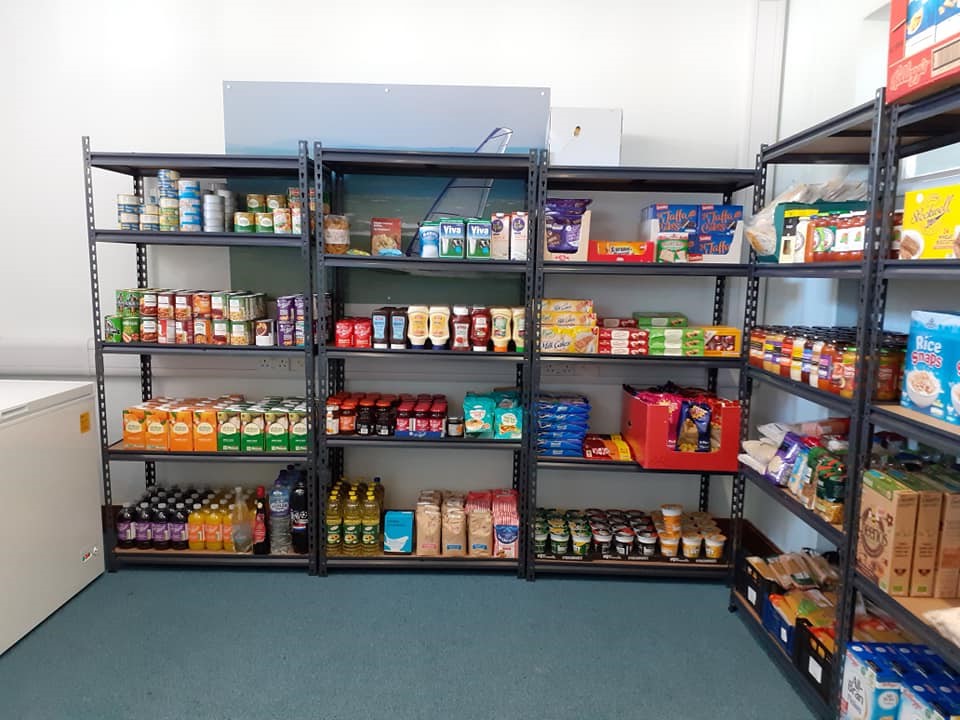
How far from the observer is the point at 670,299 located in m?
3.67

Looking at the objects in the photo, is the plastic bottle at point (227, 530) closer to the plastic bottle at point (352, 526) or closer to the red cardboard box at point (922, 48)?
the plastic bottle at point (352, 526)

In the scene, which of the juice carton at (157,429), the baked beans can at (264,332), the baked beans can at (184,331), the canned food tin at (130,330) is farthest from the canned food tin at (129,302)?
the baked beans can at (264,332)

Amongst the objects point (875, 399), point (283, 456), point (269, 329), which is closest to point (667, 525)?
point (875, 399)

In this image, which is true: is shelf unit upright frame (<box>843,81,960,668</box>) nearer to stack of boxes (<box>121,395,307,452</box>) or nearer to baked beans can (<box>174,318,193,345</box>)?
stack of boxes (<box>121,395,307,452</box>)

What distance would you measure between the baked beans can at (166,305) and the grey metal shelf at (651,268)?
6.38 ft

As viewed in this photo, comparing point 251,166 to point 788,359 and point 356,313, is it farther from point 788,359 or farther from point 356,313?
point 788,359

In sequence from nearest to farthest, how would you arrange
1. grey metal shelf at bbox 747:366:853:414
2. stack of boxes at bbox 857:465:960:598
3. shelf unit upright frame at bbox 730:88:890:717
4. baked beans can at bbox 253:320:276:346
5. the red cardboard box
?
the red cardboard box
stack of boxes at bbox 857:465:960:598
shelf unit upright frame at bbox 730:88:890:717
grey metal shelf at bbox 747:366:853:414
baked beans can at bbox 253:320:276:346

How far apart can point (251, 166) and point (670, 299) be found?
241 centimetres

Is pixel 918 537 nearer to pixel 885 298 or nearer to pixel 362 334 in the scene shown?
pixel 885 298

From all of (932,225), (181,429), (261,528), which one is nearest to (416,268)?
(181,429)

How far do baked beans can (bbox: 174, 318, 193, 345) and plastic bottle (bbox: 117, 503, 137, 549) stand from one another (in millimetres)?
1014

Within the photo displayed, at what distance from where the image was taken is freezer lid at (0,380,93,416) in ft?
8.96

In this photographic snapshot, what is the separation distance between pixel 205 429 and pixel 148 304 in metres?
0.72

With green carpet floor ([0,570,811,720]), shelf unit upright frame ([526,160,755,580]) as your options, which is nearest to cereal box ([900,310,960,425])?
shelf unit upright frame ([526,160,755,580])
